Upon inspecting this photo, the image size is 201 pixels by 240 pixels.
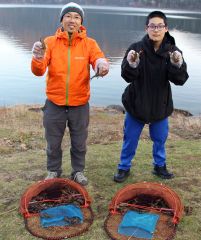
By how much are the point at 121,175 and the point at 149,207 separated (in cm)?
99

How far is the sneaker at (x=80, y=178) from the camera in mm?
5125

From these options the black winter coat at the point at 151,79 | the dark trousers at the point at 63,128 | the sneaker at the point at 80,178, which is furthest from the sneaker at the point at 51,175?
the black winter coat at the point at 151,79

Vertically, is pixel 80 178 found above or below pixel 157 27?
below

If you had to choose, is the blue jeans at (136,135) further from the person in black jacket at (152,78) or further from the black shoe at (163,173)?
the black shoe at (163,173)

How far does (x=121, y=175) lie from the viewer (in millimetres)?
5301

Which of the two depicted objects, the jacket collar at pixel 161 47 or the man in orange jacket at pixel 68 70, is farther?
the jacket collar at pixel 161 47

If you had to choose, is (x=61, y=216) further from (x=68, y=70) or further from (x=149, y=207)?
(x=68, y=70)

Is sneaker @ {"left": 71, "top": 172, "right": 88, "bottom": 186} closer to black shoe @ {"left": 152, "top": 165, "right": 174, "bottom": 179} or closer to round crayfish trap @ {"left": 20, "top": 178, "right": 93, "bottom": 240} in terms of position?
round crayfish trap @ {"left": 20, "top": 178, "right": 93, "bottom": 240}

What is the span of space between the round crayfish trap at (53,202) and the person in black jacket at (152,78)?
0.80 m

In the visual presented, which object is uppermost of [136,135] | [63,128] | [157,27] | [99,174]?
[157,27]

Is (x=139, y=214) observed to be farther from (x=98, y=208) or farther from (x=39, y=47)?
(x=39, y=47)

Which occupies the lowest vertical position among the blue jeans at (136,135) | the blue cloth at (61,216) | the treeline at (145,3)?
the treeline at (145,3)

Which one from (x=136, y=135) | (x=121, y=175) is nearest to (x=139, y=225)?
(x=121, y=175)

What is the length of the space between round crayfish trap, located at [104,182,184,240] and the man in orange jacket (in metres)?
1.05
